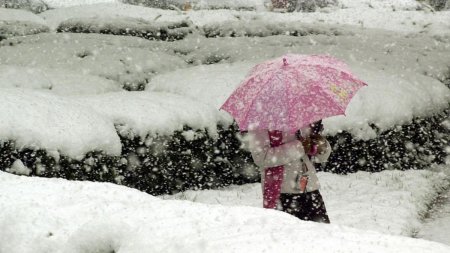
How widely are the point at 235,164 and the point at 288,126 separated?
322 centimetres

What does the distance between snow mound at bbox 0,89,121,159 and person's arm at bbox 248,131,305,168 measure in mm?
1888

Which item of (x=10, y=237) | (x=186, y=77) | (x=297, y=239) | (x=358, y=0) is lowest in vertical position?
(x=358, y=0)

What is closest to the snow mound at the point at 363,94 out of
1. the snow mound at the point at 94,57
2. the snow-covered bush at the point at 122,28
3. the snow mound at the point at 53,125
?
the snow mound at the point at 94,57

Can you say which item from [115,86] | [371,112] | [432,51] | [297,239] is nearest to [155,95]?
[115,86]

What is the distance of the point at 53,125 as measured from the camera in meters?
4.75

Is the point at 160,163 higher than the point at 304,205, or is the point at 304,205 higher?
the point at 304,205

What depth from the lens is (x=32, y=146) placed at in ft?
15.1

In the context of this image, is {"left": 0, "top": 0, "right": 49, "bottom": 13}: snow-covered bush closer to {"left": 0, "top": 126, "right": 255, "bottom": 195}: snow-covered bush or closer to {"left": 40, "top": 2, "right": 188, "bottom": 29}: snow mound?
{"left": 40, "top": 2, "right": 188, "bottom": 29}: snow mound

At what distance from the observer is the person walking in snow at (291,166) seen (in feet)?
11.4

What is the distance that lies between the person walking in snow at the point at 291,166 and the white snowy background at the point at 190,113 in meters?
0.48

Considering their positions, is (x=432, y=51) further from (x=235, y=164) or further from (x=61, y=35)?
(x=61, y=35)

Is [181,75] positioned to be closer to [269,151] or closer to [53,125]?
[53,125]

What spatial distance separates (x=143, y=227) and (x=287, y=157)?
5.34 feet

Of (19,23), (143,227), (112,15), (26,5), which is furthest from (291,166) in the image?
(26,5)
